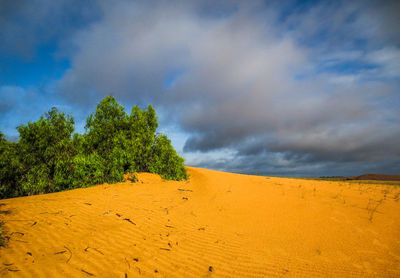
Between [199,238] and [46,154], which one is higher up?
[46,154]

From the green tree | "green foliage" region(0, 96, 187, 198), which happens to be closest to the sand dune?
"green foliage" region(0, 96, 187, 198)

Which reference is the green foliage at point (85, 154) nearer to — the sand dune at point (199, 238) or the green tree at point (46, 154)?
the green tree at point (46, 154)

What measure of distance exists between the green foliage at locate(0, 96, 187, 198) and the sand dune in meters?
3.40

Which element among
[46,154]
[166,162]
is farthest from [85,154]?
[166,162]

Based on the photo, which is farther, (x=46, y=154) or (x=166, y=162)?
(x=166, y=162)

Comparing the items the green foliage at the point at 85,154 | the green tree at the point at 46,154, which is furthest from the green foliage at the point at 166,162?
the green tree at the point at 46,154

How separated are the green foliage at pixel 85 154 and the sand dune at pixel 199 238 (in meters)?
3.40

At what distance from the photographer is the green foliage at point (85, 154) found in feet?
32.6

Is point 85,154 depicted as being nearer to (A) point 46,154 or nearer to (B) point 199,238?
(A) point 46,154

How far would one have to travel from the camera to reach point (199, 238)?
4582 millimetres

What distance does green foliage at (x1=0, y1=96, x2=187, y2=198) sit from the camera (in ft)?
32.6

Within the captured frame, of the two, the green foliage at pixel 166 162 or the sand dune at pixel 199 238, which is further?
the green foliage at pixel 166 162

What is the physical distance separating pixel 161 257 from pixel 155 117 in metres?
12.2

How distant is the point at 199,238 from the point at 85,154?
1071cm
